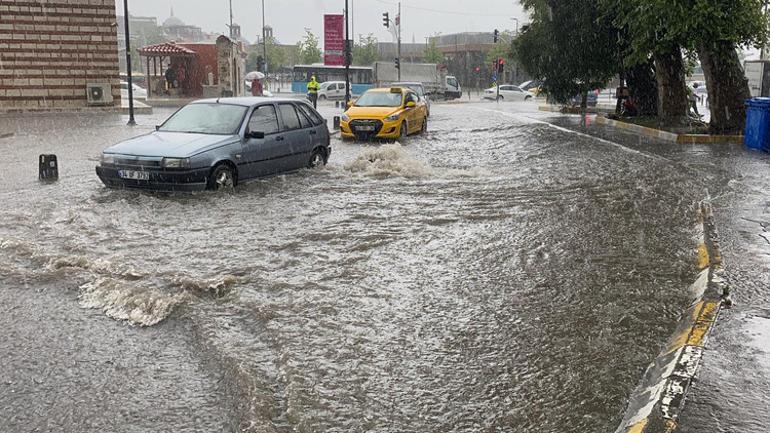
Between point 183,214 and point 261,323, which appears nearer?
point 261,323

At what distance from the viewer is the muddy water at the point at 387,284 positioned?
14.4 ft

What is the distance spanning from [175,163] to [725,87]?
49.4 ft

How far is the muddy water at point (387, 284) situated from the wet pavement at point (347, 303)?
0.07ft

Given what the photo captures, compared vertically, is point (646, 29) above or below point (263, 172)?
above

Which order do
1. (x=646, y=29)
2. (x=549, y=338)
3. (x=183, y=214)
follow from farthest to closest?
(x=646, y=29)
(x=183, y=214)
(x=549, y=338)

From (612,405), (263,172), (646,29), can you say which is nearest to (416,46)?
(646,29)

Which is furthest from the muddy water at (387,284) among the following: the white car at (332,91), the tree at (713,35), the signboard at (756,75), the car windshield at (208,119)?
the white car at (332,91)

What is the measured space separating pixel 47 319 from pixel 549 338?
3712 millimetres

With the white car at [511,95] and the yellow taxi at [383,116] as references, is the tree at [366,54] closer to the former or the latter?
the white car at [511,95]

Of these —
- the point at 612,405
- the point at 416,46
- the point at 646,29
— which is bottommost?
the point at 612,405

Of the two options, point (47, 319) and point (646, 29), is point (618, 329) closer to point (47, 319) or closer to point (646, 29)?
point (47, 319)

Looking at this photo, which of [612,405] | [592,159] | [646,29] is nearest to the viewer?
[612,405]

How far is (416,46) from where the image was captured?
108250mm

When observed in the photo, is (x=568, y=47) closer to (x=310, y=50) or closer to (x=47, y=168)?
(x=47, y=168)
